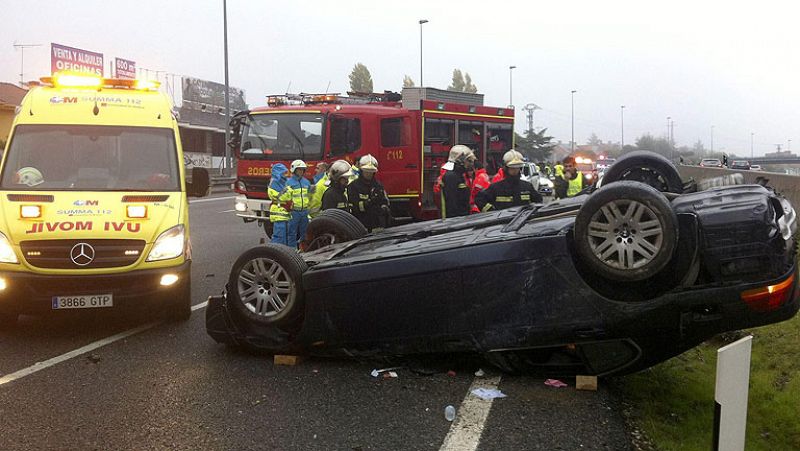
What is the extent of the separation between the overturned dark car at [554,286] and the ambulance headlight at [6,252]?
1808 mm

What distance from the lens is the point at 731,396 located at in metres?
2.74

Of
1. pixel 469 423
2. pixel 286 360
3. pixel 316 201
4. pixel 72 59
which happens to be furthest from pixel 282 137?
pixel 72 59

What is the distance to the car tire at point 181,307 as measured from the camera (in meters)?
6.32

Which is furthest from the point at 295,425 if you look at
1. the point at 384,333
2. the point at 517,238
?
the point at 517,238

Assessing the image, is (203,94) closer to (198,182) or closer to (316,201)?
(316,201)

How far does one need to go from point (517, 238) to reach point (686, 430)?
150 cm

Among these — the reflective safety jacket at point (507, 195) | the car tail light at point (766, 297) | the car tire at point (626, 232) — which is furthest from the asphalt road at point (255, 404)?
the reflective safety jacket at point (507, 195)

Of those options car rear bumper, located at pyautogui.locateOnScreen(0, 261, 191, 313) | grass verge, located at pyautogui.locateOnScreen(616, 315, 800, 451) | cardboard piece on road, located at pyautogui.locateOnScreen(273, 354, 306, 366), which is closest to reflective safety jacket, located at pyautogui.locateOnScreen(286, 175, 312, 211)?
car rear bumper, located at pyautogui.locateOnScreen(0, 261, 191, 313)

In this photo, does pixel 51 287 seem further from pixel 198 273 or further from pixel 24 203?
pixel 198 273

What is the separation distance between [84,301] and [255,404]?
7.04ft

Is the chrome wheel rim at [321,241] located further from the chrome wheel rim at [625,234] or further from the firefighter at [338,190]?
the chrome wheel rim at [625,234]

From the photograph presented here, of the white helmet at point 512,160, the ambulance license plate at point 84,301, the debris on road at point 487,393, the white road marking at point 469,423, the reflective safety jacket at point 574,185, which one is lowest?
the white road marking at point 469,423

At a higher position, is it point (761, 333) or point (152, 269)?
point (152, 269)

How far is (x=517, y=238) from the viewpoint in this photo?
449cm
